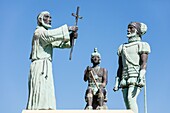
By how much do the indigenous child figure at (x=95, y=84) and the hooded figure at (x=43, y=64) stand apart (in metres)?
1.04

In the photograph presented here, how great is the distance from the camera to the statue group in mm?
12203

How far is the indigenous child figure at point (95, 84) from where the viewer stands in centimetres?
1278

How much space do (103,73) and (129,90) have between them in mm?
996

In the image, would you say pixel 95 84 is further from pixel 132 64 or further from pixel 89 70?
pixel 132 64

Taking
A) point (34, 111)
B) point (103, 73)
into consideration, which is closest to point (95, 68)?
point (103, 73)

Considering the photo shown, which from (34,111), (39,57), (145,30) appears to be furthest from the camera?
(145,30)

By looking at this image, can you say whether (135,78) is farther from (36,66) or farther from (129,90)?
(36,66)

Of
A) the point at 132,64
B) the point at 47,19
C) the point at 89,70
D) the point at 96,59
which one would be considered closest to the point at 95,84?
the point at 89,70

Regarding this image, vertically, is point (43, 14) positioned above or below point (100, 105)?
above

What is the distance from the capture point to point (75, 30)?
41.3 feet

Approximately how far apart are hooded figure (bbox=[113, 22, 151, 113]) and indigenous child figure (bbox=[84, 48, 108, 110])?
359 mm

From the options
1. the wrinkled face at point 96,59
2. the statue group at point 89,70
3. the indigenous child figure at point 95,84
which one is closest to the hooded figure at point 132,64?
the statue group at point 89,70

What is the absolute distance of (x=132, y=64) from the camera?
508 inches

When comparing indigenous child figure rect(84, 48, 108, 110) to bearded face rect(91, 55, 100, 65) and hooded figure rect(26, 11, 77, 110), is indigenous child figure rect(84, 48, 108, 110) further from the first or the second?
hooded figure rect(26, 11, 77, 110)
